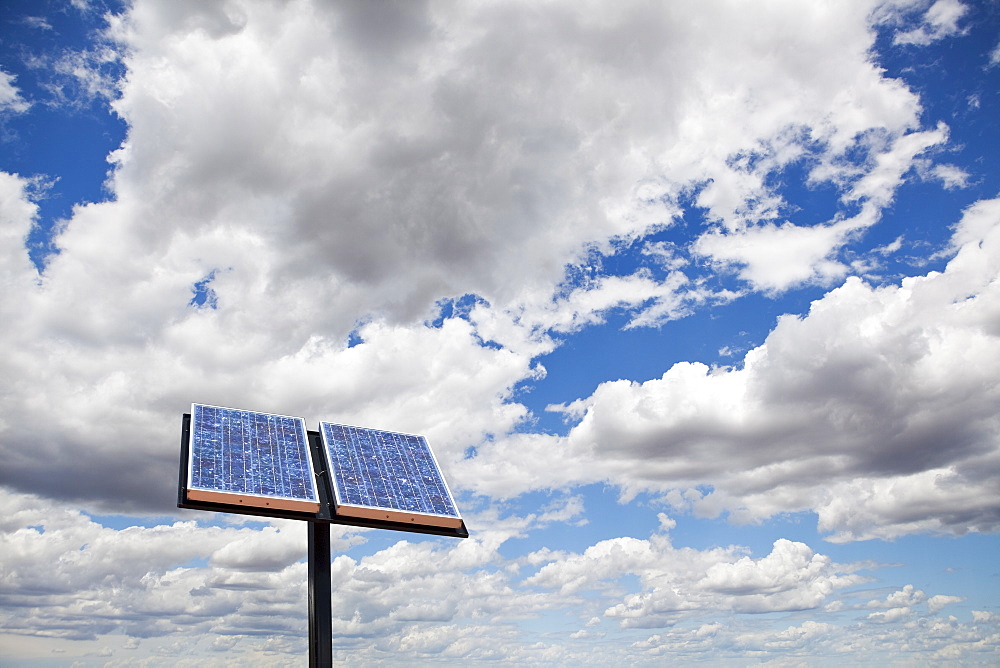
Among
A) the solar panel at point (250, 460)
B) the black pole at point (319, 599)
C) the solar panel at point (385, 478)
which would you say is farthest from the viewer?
the solar panel at point (385, 478)

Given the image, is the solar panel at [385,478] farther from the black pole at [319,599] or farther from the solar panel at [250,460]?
the black pole at [319,599]

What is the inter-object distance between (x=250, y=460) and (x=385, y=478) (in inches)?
174

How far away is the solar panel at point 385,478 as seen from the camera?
22.2 meters

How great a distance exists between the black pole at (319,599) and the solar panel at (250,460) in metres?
1.25

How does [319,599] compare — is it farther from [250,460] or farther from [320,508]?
[250,460]

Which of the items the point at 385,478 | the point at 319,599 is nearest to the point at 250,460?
the point at 385,478

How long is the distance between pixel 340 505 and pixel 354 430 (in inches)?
204

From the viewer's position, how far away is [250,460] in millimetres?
21734

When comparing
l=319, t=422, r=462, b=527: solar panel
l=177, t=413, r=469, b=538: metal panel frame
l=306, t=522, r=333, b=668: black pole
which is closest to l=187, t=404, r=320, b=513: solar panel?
l=177, t=413, r=469, b=538: metal panel frame

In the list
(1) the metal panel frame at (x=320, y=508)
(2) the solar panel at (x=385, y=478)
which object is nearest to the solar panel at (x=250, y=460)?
(1) the metal panel frame at (x=320, y=508)

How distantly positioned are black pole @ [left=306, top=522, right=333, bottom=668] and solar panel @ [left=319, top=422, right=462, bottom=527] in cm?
121

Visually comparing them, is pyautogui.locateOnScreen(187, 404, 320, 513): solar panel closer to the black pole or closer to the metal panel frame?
the metal panel frame

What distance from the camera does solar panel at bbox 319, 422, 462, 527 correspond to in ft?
72.7

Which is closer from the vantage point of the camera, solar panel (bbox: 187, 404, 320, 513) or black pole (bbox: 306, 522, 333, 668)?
solar panel (bbox: 187, 404, 320, 513)
